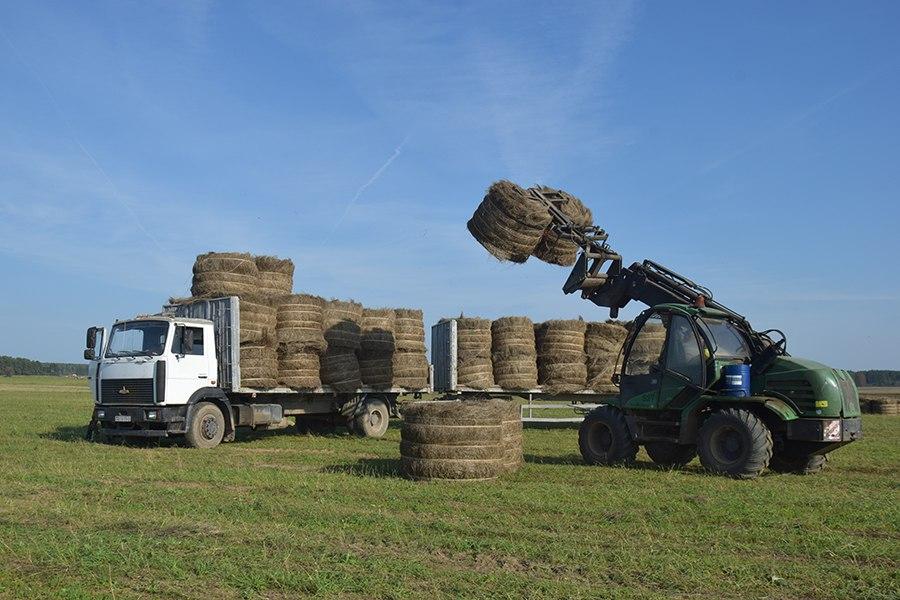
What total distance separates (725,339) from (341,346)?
373 inches

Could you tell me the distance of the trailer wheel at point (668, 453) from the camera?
1357 centimetres

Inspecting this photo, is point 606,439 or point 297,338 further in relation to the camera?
point 297,338

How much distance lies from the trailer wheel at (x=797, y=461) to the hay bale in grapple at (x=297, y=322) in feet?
32.6

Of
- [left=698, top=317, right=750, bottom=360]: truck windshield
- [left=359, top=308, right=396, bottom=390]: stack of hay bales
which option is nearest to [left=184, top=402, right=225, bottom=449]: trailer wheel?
[left=359, top=308, right=396, bottom=390]: stack of hay bales

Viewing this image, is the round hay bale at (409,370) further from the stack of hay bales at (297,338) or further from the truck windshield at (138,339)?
the truck windshield at (138,339)

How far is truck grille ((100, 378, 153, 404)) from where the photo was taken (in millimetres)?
16438

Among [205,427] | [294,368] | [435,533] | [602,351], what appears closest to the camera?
[435,533]

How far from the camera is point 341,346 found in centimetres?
1961

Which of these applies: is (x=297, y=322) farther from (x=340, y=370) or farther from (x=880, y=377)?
(x=880, y=377)

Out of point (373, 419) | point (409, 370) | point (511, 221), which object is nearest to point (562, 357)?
point (409, 370)

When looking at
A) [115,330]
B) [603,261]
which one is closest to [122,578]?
[603,261]

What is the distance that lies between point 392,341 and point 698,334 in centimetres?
957

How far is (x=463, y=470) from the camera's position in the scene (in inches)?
440

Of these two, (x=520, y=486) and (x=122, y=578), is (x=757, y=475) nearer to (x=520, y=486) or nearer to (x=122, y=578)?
(x=520, y=486)
